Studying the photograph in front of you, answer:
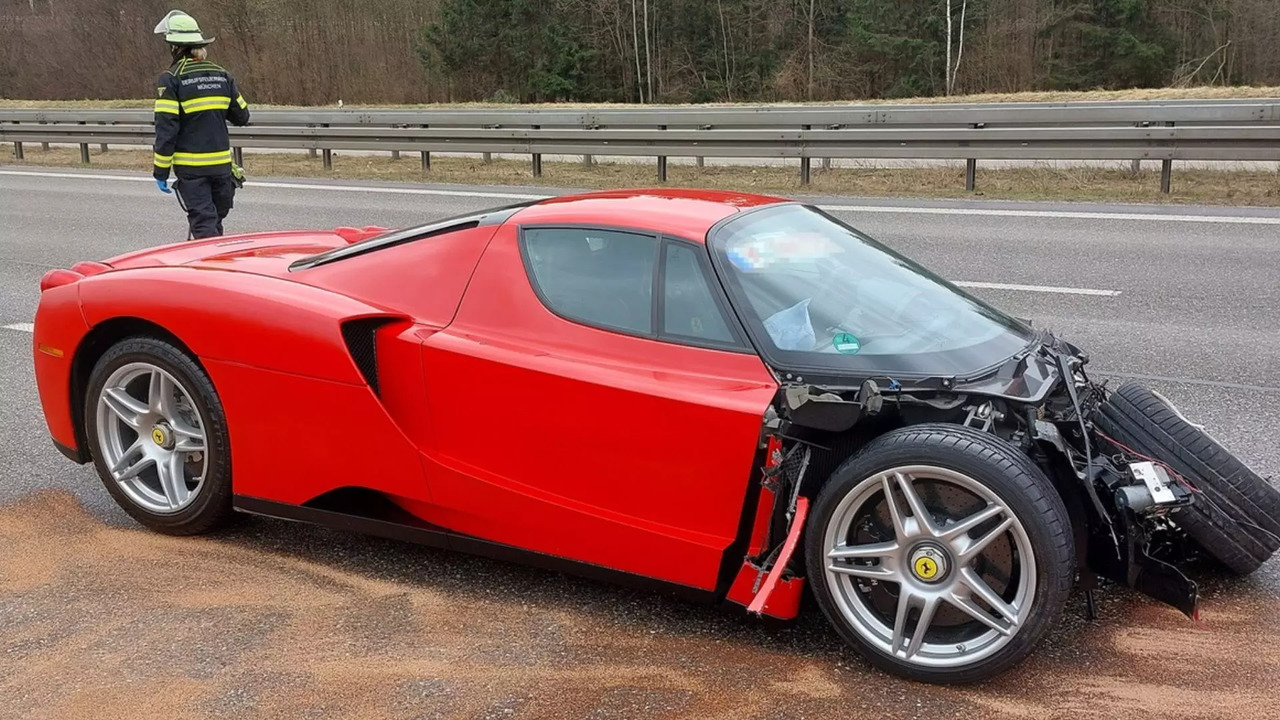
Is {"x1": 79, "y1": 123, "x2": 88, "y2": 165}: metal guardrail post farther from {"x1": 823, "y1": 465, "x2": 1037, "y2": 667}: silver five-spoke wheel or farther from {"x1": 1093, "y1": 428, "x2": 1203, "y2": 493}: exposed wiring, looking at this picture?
{"x1": 1093, "y1": 428, "x2": 1203, "y2": 493}: exposed wiring

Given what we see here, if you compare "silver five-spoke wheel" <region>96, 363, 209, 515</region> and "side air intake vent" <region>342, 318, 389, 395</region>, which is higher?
"side air intake vent" <region>342, 318, 389, 395</region>

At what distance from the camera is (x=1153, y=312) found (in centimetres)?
723

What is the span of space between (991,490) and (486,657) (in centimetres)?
152

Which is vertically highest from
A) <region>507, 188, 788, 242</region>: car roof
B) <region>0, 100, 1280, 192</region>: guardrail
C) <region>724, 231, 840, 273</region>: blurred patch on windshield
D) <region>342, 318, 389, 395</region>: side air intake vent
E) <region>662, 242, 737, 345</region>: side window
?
<region>0, 100, 1280, 192</region>: guardrail

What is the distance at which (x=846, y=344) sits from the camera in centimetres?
323

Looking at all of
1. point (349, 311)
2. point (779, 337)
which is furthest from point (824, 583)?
point (349, 311)

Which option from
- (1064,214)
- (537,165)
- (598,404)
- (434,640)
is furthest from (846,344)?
(537,165)

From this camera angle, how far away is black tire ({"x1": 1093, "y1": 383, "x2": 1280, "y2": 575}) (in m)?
3.22

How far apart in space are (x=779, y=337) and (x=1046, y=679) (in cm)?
121

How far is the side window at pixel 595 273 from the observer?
3379 mm

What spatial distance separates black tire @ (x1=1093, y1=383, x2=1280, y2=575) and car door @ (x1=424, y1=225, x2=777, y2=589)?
48.8 inches

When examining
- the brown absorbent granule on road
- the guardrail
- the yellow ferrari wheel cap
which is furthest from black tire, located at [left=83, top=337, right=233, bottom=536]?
the guardrail

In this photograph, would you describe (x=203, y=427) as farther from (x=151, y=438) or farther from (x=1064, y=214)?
(x=1064, y=214)

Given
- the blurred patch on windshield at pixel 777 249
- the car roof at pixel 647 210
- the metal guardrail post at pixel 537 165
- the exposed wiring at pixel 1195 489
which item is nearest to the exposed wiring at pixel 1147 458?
the exposed wiring at pixel 1195 489
